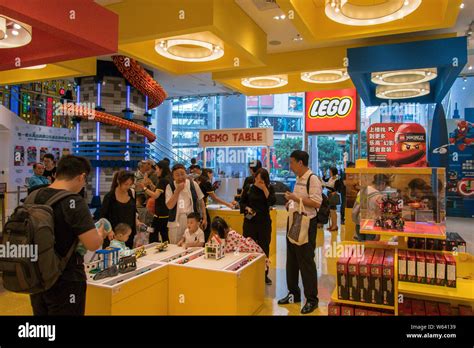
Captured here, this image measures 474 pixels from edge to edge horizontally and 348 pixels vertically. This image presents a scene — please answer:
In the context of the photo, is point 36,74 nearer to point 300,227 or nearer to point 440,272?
point 300,227

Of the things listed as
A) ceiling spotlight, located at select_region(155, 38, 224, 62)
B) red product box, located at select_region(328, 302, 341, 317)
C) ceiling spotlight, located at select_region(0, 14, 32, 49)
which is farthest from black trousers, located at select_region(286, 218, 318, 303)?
ceiling spotlight, located at select_region(0, 14, 32, 49)

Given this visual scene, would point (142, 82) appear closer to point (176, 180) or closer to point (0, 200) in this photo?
point (0, 200)

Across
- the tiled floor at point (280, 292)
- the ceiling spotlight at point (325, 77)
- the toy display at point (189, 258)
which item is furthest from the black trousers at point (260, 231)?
the ceiling spotlight at point (325, 77)

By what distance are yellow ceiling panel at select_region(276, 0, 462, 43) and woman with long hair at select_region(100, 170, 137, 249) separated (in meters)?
2.44

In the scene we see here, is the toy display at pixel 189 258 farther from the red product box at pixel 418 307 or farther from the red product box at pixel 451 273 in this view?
the red product box at pixel 451 273

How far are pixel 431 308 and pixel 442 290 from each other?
23 centimetres

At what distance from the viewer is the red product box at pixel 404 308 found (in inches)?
103

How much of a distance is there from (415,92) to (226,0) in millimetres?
4723

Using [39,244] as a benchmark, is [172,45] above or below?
above

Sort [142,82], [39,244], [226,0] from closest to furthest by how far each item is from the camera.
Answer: [39,244]
[226,0]
[142,82]

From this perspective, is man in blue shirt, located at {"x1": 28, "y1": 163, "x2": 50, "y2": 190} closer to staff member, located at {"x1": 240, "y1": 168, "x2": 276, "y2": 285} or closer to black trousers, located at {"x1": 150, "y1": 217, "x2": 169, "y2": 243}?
black trousers, located at {"x1": 150, "y1": 217, "x2": 169, "y2": 243}

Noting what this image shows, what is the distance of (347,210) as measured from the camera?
21.5 feet

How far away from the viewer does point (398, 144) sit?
2795 mm
